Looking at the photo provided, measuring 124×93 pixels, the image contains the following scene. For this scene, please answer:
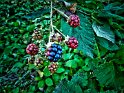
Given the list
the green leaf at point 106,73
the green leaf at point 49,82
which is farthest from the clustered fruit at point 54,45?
the green leaf at point 49,82

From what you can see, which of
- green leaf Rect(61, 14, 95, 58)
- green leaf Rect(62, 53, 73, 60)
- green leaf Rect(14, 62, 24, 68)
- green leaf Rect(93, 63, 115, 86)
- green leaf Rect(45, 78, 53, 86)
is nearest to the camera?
green leaf Rect(61, 14, 95, 58)

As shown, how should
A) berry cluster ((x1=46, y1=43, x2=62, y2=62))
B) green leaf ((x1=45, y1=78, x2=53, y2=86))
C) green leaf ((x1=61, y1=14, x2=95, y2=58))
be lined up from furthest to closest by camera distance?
green leaf ((x1=45, y1=78, x2=53, y2=86)) < green leaf ((x1=61, y1=14, x2=95, y2=58)) < berry cluster ((x1=46, y1=43, x2=62, y2=62))

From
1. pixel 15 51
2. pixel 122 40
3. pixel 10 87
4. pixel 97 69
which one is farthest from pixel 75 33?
pixel 15 51

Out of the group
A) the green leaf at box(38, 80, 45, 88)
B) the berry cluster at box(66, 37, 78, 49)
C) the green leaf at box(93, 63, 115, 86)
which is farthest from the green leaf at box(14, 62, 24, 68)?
the berry cluster at box(66, 37, 78, 49)

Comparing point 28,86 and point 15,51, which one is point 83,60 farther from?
point 15,51

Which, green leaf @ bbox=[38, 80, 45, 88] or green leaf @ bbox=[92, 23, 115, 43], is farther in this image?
green leaf @ bbox=[38, 80, 45, 88]

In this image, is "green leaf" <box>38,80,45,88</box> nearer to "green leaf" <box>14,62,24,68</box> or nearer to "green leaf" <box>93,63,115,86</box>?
"green leaf" <box>14,62,24,68</box>

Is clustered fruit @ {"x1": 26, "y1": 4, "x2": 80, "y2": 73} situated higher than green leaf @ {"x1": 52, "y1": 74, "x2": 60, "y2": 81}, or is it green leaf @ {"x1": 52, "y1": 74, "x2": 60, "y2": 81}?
clustered fruit @ {"x1": 26, "y1": 4, "x2": 80, "y2": 73}
